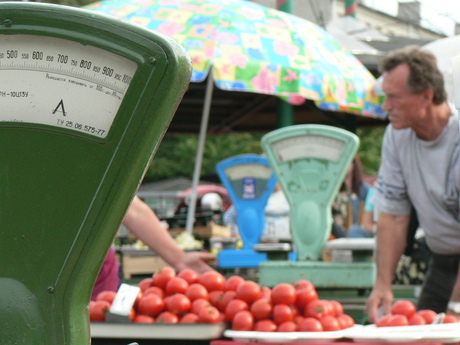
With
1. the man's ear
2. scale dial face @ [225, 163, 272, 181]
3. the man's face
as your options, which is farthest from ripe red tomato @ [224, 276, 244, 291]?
scale dial face @ [225, 163, 272, 181]

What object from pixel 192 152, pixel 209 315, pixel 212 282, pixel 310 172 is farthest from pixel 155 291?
pixel 192 152

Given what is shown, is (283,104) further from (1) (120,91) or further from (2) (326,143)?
(1) (120,91)

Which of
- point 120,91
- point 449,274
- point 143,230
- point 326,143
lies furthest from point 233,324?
point 326,143

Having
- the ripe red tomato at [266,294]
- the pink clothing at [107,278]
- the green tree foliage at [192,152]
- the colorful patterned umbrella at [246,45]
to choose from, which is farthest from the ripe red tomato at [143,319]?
the green tree foliage at [192,152]

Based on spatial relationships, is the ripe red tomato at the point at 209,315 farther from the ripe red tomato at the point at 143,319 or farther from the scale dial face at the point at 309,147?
the scale dial face at the point at 309,147

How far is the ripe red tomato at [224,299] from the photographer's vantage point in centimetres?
243

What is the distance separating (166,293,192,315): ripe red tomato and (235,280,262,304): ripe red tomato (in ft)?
0.44

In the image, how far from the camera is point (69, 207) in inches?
53.5

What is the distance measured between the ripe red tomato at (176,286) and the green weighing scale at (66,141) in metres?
1.12

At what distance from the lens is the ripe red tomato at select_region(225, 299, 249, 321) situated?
7.59 feet

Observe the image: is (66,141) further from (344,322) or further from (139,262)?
(139,262)

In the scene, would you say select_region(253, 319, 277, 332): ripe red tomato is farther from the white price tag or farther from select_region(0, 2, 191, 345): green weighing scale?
select_region(0, 2, 191, 345): green weighing scale

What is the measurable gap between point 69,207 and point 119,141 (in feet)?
0.40

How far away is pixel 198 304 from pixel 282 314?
22 cm
